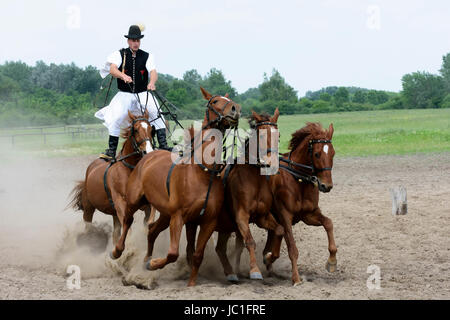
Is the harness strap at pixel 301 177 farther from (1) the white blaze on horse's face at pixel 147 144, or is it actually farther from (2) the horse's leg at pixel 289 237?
(1) the white blaze on horse's face at pixel 147 144

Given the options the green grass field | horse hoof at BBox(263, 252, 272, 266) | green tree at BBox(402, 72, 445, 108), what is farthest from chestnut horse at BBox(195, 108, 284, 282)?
green tree at BBox(402, 72, 445, 108)

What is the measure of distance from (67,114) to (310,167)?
33498mm

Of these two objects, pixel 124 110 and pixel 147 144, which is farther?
pixel 124 110

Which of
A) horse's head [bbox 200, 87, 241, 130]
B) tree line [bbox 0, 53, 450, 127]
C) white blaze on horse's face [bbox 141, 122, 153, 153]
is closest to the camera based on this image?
horse's head [bbox 200, 87, 241, 130]

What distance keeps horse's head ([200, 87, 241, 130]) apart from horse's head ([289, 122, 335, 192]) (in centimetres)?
142

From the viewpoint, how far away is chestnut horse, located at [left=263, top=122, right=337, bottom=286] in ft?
24.3

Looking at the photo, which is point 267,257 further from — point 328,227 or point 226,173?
point 226,173

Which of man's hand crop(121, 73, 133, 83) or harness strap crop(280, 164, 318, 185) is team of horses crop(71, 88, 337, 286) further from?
man's hand crop(121, 73, 133, 83)

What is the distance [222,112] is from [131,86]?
9.81 feet

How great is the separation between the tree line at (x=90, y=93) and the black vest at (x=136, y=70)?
30.2ft

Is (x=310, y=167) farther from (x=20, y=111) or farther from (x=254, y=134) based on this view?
(x=20, y=111)

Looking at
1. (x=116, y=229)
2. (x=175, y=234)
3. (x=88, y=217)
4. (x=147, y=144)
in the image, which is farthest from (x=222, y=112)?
(x=88, y=217)

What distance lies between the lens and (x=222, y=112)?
21.5 ft

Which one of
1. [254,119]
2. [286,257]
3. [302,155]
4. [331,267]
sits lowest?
[286,257]
